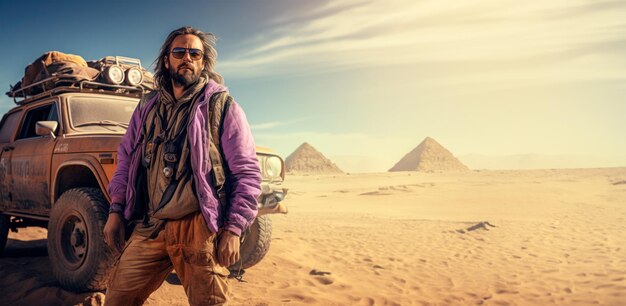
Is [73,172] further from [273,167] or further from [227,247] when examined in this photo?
[227,247]

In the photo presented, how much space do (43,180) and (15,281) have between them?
1080 mm

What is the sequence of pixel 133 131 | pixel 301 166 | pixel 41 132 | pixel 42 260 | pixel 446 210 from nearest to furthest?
pixel 133 131, pixel 41 132, pixel 42 260, pixel 446 210, pixel 301 166

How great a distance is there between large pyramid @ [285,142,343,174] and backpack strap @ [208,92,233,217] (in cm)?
8029

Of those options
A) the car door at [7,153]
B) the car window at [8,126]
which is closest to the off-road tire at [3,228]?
the car door at [7,153]

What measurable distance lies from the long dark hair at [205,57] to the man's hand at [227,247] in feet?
3.23

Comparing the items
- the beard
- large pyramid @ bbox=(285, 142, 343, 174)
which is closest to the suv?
the beard

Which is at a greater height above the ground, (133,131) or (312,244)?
(133,131)

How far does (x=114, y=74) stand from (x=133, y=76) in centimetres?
25

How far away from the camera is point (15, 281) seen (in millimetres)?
4406

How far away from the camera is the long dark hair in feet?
8.00

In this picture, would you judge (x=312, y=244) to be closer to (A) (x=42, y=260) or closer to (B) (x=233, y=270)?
(B) (x=233, y=270)

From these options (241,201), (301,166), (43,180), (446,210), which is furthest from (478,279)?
(301,166)

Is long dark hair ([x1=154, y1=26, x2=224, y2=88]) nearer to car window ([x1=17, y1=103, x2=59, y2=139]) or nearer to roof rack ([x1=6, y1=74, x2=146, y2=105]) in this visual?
roof rack ([x1=6, y1=74, x2=146, y2=105])

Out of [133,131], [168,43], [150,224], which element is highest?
[168,43]
